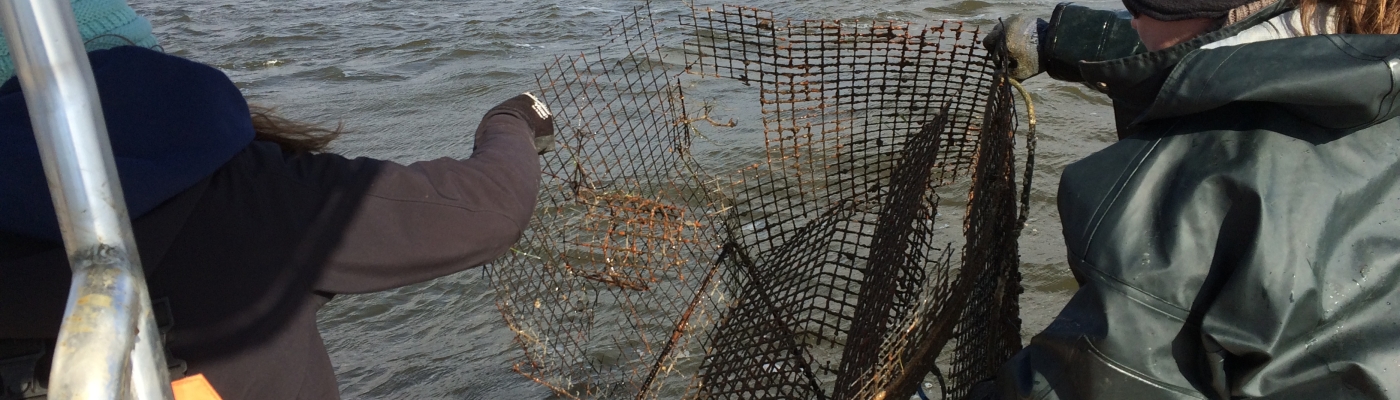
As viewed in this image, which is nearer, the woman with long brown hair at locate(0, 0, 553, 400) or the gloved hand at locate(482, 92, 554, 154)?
the woman with long brown hair at locate(0, 0, 553, 400)

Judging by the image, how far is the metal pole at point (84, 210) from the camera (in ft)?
2.21

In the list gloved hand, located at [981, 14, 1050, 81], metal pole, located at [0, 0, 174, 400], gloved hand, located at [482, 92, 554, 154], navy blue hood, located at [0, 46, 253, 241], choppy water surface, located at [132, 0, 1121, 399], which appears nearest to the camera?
metal pole, located at [0, 0, 174, 400]

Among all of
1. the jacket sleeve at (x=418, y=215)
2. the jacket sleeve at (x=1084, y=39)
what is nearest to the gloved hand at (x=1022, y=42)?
the jacket sleeve at (x=1084, y=39)

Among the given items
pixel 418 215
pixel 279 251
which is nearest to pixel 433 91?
pixel 418 215

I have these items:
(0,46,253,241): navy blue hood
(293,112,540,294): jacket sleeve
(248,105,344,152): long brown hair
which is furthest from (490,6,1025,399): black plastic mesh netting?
(0,46,253,241): navy blue hood

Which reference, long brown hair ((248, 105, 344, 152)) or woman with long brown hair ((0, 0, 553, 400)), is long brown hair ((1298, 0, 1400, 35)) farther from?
long brown hair ((248, 105, 344, 152))

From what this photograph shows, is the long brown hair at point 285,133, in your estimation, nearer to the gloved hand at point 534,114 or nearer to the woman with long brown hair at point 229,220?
the woman with long brown hair at point 229,220

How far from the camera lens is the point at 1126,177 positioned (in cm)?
156

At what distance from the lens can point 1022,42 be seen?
243cm

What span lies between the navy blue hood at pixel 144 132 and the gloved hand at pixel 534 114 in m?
0.69

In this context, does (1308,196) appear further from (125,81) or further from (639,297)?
(639,297)

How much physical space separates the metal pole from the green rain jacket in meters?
1.35

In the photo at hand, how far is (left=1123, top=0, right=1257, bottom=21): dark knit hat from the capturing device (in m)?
1.54

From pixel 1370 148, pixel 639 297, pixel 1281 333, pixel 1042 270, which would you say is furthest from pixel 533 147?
pixel 1042 270
